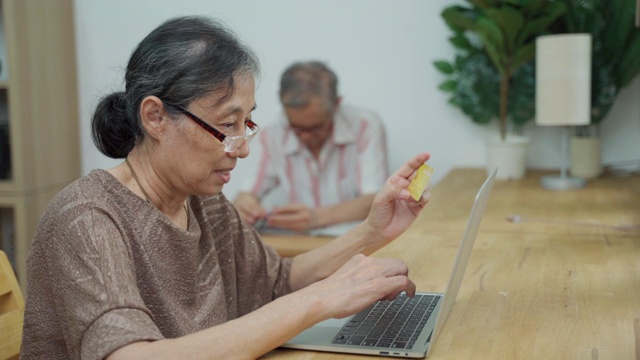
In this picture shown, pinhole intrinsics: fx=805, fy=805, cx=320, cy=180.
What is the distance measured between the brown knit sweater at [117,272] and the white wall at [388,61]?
199 centimetres

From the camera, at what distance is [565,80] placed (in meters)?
2.87

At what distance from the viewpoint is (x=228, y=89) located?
1366 mm

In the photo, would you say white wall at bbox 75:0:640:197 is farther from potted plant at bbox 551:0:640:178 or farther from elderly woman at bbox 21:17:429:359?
elderly woman at bbox 21:17:429:359

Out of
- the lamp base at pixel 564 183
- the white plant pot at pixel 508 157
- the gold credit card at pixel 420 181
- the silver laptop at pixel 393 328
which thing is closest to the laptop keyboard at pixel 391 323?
the silver laptop at pixel 393 328

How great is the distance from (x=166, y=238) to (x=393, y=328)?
0.42 metres

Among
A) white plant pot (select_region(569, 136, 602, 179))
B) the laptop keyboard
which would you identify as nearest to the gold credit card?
the laptop keyboard

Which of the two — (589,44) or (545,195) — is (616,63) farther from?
(545,195)

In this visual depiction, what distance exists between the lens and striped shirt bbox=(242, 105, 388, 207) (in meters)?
3.42

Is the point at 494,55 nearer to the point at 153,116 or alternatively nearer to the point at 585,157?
the point at 585,157

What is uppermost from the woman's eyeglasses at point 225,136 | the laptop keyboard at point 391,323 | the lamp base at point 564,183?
the woman's eyeglasses at point 225,136

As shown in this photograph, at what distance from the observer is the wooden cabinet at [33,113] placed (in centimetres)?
353

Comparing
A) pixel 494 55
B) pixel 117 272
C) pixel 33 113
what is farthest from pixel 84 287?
pixel 33 113

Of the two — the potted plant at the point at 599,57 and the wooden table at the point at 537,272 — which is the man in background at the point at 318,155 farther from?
the potted plant at the point at 599,57

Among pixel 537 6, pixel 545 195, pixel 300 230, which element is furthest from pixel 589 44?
pixel 300 230
